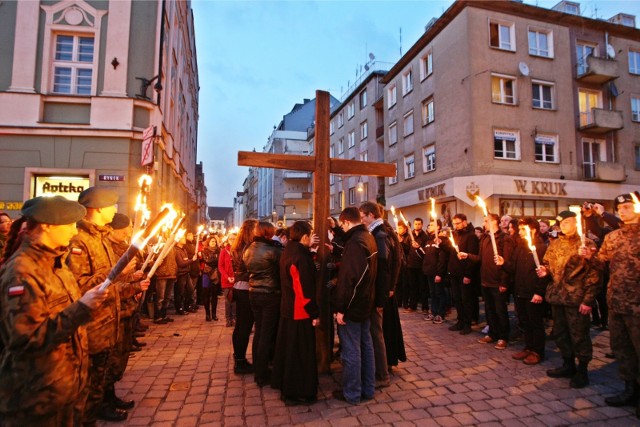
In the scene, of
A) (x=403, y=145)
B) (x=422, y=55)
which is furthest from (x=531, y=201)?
(x=422, y=55)

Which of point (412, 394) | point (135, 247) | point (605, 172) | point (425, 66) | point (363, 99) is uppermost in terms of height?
point (363, 99)

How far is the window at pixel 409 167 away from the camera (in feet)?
82.5

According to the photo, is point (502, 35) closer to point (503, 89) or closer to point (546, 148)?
point (503, 89)

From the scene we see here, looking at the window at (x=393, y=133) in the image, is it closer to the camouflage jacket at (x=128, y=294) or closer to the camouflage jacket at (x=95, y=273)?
the camouflage jacket at (x=128, y=294)

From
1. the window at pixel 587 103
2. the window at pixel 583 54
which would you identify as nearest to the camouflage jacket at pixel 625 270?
the window at pixel 587 103

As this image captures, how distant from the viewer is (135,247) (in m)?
1.88

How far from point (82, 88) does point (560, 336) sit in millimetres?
13999

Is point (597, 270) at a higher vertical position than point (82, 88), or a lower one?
lower

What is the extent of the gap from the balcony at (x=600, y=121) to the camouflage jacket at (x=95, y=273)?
24.9 metres

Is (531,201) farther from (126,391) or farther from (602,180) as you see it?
(126,391)

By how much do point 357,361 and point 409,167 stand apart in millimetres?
22767

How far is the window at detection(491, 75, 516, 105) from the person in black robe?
63.6 feet

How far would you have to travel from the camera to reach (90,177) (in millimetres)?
11234

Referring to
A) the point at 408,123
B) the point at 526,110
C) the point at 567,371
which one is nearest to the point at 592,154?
the point at 526,110
